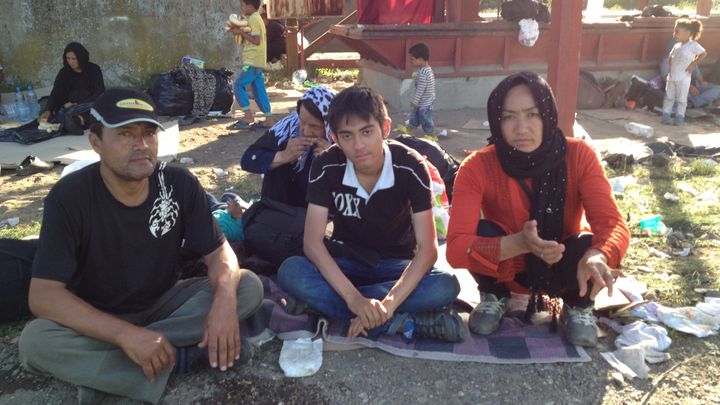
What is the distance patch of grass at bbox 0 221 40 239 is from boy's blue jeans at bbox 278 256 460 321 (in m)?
2.61

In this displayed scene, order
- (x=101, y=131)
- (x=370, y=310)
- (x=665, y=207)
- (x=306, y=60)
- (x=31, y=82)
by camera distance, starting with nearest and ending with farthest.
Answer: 1. (x=101, y=131)
2. (x=370, y=310)
3. (x=665, y=207)
4. (x=31, y=82)
5. (x=306, y=60)

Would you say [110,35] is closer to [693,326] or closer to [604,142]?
[604,142]

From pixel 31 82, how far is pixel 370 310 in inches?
393

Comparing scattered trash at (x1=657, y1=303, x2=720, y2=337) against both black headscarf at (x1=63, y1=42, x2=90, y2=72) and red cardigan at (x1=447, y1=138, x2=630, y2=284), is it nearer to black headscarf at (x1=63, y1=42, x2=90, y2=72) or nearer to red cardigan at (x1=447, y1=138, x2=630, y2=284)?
red cardigan at (x1=447, y1=138, x2=630, y2=284)

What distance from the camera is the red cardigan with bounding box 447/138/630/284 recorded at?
269cm

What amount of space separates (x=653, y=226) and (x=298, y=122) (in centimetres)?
269

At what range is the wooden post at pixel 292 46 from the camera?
40.0ft

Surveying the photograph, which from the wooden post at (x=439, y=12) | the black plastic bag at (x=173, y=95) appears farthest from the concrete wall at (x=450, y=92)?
the black plastic bag at (x=173, y=95)

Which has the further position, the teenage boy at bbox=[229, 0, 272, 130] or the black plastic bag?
the black plastic bag

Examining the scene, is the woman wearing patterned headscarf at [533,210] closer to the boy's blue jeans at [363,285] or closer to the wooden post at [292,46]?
the boy's blue jeans at [363,285]

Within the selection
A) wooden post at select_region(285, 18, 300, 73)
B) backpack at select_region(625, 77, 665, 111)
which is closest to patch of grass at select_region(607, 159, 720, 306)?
backpack at select_region(625, 77, 665, 111)

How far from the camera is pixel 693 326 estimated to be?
2961mm

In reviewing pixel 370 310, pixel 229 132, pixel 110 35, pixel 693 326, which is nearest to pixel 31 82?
pixel 110 35

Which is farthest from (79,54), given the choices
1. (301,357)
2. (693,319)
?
(693,319)
